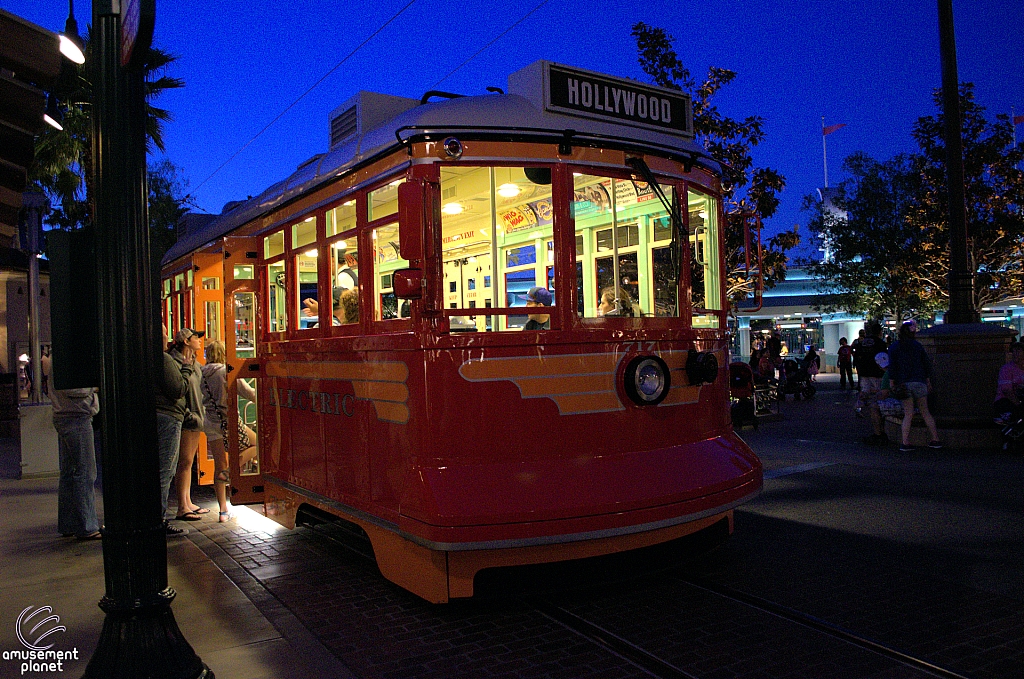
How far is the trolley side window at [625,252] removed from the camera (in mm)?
5090

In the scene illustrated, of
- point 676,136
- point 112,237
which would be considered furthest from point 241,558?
point 676,136

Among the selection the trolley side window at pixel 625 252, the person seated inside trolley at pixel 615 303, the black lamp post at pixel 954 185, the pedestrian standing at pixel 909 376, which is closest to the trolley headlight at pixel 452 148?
the trolley side window at pixel 625 252

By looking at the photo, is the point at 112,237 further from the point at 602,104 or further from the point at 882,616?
the point at 882,616

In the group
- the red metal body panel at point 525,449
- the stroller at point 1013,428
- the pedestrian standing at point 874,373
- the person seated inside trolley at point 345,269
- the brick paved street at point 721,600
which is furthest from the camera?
the pedestrian standing at point 874,373

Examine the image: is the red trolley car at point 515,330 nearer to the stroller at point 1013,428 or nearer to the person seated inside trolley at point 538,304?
the person seated inside trolley at point 538,304

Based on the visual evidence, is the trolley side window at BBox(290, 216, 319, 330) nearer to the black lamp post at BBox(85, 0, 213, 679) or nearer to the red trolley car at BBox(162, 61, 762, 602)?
the red trolley car at BBox(162, 61, 762, 602)

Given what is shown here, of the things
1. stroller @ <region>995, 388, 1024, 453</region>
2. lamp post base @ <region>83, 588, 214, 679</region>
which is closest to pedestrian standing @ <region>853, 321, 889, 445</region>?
stroller @ <region>995, 388, 1024, 453</region>

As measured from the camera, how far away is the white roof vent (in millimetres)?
5621

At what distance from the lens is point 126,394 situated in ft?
11.3

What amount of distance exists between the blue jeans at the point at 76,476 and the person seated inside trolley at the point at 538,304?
4.14 m

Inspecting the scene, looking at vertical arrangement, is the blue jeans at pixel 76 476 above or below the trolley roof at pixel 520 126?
below

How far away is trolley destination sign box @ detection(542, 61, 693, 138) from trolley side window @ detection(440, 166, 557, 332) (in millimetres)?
474

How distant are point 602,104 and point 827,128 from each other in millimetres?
47773

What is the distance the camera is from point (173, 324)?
10.2 meters
